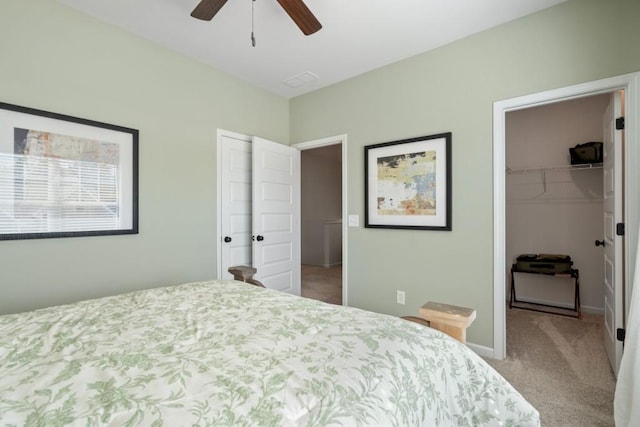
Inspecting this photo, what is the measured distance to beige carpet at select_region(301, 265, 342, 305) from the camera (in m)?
4.29

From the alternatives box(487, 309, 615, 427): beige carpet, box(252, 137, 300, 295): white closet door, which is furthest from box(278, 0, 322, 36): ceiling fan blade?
box(487, 309, 615, 427): beige carpet

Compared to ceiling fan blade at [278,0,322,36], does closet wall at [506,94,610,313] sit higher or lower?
lower

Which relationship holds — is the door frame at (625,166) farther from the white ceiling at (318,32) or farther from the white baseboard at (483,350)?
the white ceiling at (318,32)

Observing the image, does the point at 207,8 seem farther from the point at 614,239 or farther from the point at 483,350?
the point at 483,350

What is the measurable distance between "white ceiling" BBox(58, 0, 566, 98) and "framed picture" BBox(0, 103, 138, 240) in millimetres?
875

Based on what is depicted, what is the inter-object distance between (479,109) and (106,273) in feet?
10.6

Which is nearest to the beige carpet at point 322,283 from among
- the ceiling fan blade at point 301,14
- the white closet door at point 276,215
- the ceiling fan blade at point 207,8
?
the white closet door at point 276,215

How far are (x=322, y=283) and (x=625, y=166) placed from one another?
3970 millimetres

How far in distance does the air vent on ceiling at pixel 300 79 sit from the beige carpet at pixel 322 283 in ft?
8.84

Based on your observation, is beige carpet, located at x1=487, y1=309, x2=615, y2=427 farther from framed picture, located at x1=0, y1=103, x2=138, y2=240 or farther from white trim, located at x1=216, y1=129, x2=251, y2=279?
framed picture, located at x1=0, y1=103, x2=138, y2=240

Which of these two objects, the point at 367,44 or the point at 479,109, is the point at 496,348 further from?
the point at 367,44

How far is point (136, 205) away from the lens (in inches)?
96.0

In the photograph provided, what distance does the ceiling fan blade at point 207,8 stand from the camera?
177 cm

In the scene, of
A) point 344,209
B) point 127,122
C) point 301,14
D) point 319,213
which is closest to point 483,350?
point 344,209
